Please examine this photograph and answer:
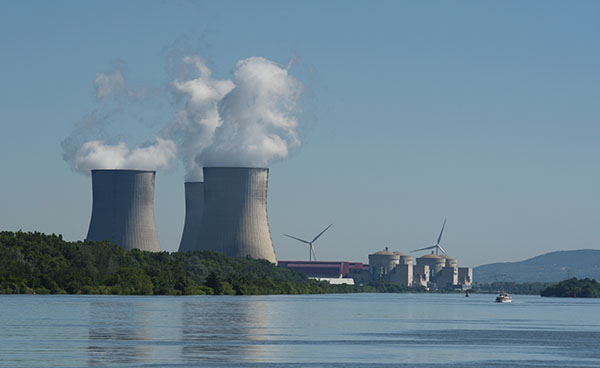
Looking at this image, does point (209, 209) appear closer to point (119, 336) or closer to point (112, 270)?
point (112, 270)

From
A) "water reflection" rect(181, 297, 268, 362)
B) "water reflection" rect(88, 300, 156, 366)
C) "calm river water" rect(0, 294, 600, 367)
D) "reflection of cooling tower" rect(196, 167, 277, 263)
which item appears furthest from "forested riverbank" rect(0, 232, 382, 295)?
"water reflection" rect(181, 297, 268, 362)

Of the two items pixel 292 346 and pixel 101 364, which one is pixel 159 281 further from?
pixel 101 364

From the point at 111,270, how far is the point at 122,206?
26.3 feet

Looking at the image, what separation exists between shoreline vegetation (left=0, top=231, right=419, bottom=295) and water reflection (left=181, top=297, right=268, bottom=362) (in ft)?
114

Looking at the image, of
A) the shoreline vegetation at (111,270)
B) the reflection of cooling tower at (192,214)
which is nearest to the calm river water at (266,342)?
the shoreline vegetation at (111,270)

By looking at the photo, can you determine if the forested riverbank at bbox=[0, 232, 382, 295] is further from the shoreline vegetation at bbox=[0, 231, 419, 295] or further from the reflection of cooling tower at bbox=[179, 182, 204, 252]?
the reflection of cooling tower at bbox=[179, 182, 204, 252]

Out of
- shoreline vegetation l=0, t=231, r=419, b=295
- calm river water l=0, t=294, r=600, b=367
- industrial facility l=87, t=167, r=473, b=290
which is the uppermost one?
industrial facility l=87, t=167, r=473, b=290

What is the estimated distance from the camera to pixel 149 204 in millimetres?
108938

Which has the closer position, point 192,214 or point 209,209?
point 209,209

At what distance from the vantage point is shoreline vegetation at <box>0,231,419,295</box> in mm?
89062

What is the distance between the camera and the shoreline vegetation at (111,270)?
89062mm

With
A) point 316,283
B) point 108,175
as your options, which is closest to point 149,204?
point 108,175

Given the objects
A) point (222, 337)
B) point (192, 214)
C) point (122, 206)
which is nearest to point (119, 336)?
point (222, 337)

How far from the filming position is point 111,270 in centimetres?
10012
